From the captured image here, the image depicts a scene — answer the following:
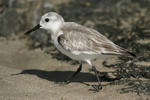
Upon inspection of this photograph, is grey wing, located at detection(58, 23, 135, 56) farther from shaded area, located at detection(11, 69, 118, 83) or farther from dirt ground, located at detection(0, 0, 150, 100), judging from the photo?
shaded area, located at detection(11, 69, 118, 83)

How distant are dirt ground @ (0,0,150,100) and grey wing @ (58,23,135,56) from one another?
2.54ft

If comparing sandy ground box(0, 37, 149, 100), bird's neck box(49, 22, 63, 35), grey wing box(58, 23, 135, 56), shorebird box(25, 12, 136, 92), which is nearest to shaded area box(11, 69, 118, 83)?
sandy ground box(0, 37, 149, 100)

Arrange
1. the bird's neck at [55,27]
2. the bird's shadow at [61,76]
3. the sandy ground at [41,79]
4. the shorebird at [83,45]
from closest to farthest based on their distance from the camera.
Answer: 1. the sandy ground at [41,79]
2. the shorebird at [83,45]
3. the bird's neck at [55,27]
4. the bird's shadow at [61,76]

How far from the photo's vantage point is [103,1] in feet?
34.0

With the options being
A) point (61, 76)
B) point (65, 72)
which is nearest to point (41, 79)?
point (61, 76)

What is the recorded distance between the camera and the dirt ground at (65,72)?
4.75 m

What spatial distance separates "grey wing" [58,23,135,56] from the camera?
16.5ft

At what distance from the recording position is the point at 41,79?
5723 millimetres

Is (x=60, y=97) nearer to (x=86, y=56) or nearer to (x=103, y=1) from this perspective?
(x=86, y=56)

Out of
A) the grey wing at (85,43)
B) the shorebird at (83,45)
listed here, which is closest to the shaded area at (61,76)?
the shorebird at (83,45)

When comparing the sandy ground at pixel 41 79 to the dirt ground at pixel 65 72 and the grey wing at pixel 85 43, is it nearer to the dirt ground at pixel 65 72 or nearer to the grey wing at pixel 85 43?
the dirt ground at pixel 65 72

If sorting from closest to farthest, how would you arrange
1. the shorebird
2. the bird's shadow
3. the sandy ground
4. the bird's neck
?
the sandy ground
the shorebird
the bird's neck
the bird's shadow

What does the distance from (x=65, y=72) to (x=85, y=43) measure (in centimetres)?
141

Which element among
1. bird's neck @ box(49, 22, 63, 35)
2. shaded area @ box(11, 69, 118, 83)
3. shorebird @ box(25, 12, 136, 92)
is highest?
bird's neck @ box(49, 22, 63, 35)
